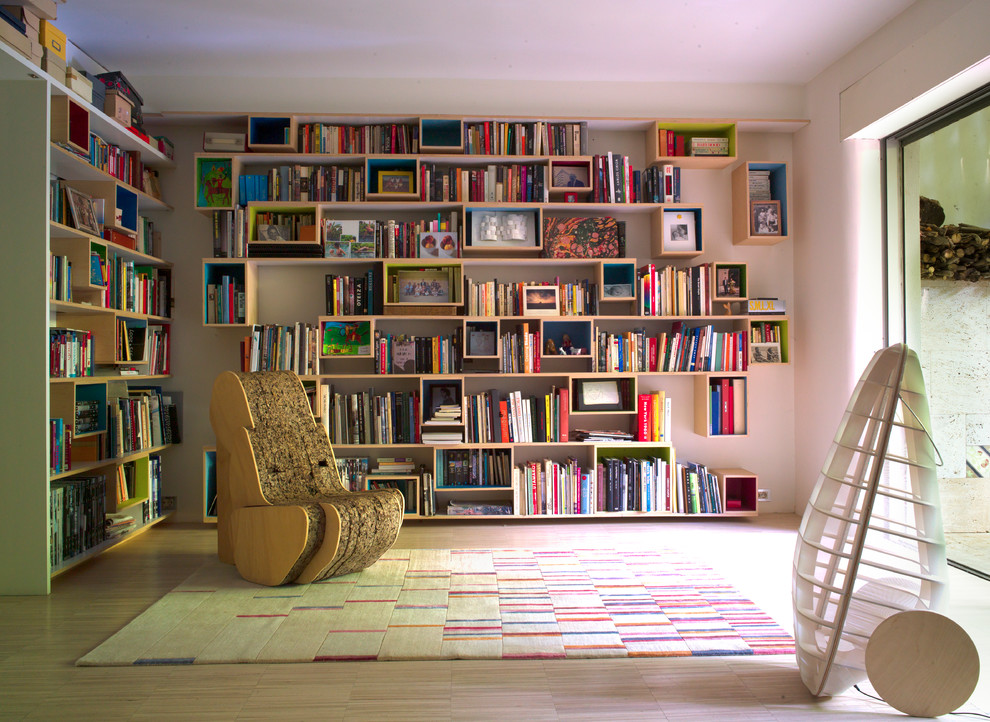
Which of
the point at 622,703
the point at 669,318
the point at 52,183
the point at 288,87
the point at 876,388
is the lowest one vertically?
the point at 622,703

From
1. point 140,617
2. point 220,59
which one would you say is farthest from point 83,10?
point 140,617

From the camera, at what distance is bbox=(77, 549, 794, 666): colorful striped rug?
8.29ft

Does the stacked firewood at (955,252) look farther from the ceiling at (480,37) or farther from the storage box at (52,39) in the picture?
the storage box at (52,39)

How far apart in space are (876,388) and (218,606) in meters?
2.77

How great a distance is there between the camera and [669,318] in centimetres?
475

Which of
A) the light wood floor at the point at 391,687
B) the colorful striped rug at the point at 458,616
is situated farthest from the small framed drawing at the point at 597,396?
the light wood floor at the point at 391,687

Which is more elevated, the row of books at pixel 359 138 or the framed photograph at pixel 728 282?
the row of books at pixel 359 138

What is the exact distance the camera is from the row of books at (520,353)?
4602 mm

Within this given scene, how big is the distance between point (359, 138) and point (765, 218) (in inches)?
113

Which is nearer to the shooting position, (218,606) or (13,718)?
(13,718)

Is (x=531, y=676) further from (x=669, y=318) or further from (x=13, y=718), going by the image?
(x=669, y=318)

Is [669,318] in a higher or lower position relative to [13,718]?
higher

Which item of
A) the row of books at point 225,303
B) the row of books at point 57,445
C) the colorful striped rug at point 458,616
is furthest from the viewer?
the row of books at point 225,303

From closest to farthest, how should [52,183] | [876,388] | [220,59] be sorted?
[876,388]
[52,183]
[220,59]
